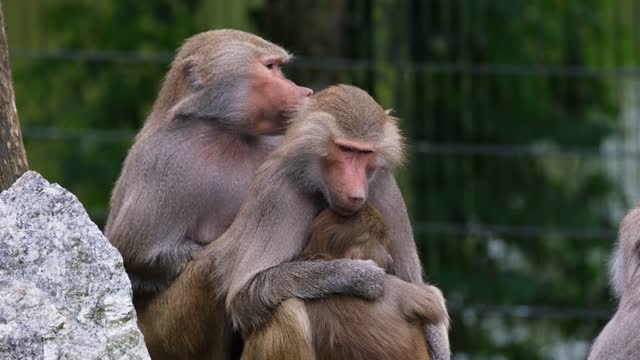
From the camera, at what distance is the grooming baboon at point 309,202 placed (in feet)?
18.6

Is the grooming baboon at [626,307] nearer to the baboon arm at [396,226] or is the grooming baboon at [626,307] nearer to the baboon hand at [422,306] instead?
the baboon hand at [422,306]

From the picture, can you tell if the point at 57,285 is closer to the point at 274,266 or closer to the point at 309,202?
the point at 274,266

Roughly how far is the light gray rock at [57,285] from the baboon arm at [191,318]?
3.03ft

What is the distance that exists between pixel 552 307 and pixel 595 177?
2.80 feet

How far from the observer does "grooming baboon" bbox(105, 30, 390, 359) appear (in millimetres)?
6090

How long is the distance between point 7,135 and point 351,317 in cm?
142

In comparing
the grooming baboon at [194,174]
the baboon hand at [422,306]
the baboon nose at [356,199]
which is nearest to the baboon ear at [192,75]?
the grooming baboon at [194,174]

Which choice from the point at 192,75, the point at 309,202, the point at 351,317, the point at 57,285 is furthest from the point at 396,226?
the point at 57,285

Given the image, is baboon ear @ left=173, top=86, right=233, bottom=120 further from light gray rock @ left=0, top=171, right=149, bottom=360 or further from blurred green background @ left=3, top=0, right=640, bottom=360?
blurred green background @ left=3, top=0, right=640, bottom=360

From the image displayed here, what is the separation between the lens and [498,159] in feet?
33.0

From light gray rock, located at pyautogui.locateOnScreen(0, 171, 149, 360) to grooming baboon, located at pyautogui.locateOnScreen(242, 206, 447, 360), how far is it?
69cm

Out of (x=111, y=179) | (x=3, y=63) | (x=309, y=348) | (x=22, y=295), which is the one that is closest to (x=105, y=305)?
(x=22, y=295)

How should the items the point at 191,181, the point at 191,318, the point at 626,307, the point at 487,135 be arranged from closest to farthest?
the point at 626,307 < the point at 191,318 < the point at 191,181 < the point at 487,135

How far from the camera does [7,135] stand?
19.4ft
